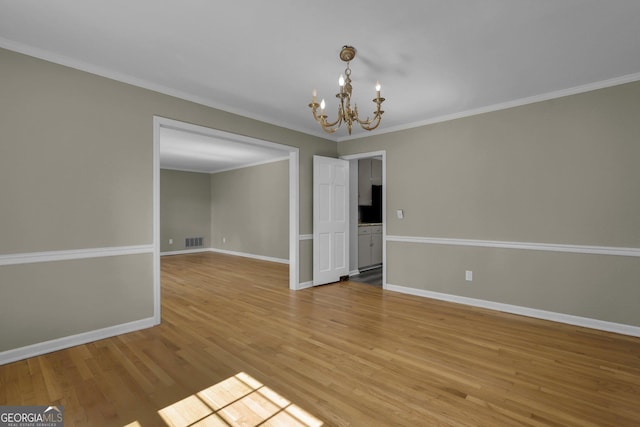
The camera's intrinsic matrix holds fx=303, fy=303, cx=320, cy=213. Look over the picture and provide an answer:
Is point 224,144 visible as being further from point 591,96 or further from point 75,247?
point 591,96

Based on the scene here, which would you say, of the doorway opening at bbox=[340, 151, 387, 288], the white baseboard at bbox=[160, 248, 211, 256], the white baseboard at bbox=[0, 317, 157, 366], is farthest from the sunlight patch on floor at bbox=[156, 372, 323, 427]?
the white baseboard at bbox=[160, 248, 211, 256]

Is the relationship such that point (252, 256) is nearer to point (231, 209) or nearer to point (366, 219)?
point (231, 209)

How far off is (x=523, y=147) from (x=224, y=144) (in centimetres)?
496

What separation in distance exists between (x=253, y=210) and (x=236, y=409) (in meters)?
6.66

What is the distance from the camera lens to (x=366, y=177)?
707 centimetres

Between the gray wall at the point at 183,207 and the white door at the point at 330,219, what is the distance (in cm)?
567

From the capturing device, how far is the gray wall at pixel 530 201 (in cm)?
316

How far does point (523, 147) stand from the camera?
373 cm

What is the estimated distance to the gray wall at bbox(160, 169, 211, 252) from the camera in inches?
344

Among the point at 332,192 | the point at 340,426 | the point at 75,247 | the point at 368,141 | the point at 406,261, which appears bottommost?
the point at 340,426

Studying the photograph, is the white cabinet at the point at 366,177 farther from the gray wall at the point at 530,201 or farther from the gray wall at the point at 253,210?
the gray wall at the point at 530,201

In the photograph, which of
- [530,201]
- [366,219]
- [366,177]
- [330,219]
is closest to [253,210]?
[366,219]

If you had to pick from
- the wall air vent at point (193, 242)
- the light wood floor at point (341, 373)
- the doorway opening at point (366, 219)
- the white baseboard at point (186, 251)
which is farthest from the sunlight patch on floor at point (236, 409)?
the wall air vent at point (193, 242)

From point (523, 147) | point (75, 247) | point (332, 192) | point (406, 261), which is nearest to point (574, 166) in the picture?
point (523, 147)
